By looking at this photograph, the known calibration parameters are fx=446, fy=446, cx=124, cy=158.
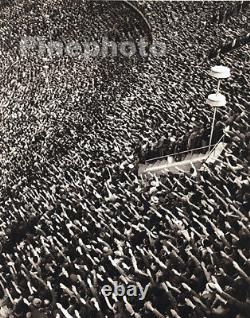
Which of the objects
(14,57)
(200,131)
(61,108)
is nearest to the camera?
(200,131)

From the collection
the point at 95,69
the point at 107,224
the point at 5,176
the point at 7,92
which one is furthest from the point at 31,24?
the point at 107,224

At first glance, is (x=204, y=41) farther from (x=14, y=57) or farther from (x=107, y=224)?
(x=14, y=57)

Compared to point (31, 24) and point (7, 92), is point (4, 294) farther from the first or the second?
point (31, 24)

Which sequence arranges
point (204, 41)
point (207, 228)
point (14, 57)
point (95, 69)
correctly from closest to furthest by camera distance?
point (207, 228) → point (204, 41) → point (95, 69) → point (14, 57)

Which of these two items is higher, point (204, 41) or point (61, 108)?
point (204, 41)

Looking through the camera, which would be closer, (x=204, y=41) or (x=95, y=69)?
(x=204, y=41)

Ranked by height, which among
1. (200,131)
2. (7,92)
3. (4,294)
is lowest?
(7,92)
